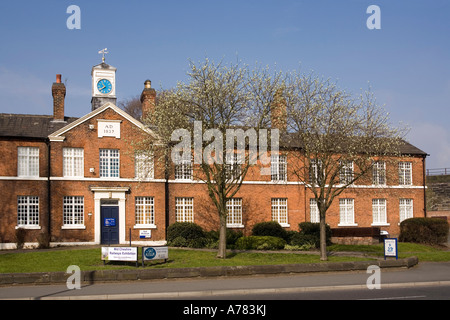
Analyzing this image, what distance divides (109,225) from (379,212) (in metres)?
21.6

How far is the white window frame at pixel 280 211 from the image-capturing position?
38.8m

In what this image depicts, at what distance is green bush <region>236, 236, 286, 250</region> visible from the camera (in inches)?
1254

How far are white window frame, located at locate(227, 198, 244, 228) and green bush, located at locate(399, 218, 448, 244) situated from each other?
12.5 meters

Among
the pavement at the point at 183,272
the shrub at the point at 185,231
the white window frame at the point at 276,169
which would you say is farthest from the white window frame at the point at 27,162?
the white window frame at the point at 276,169

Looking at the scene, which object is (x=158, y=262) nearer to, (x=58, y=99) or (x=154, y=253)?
(x=154, y=253)

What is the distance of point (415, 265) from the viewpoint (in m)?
25.4

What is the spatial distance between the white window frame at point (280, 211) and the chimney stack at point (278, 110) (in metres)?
12.8

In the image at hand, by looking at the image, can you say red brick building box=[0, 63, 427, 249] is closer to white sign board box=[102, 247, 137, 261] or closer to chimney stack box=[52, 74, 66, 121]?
chimney stack box=[52, 74, 66, 121]

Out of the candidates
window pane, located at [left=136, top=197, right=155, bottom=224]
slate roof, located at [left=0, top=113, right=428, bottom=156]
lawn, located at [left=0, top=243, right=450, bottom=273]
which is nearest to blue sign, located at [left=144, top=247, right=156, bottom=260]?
lawn, located at [left=0, top=243, right=450, bottom=273]
